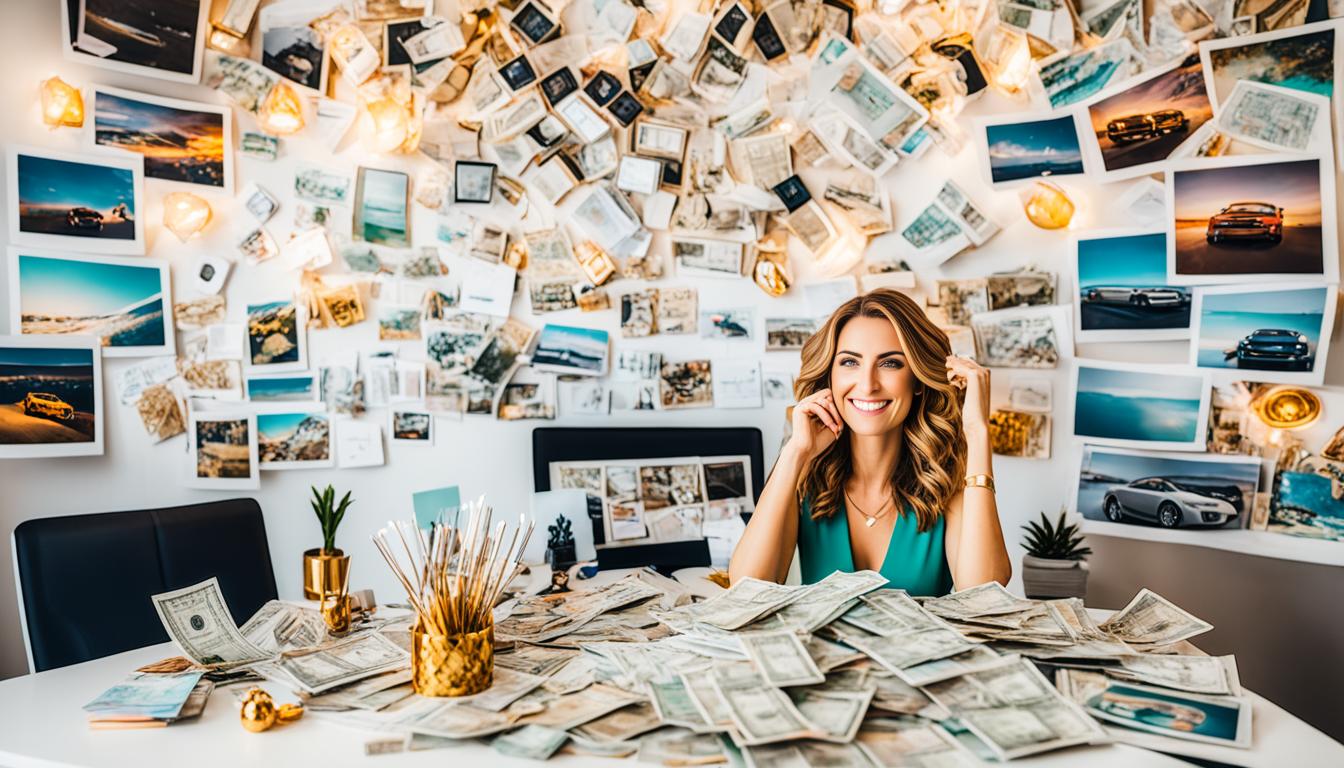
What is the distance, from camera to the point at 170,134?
2.86 metres

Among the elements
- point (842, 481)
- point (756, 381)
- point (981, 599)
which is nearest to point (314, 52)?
point (756, 381)

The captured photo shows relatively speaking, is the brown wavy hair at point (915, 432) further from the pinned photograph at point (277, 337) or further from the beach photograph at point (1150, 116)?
the pinned photograph at point (277, 337)

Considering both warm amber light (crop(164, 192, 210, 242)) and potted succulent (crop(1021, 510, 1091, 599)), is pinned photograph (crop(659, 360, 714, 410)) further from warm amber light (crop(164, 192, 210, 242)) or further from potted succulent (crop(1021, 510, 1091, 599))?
warm amber light (crop(164, 192, 210, 242))

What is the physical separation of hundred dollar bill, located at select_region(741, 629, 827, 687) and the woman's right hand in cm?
94

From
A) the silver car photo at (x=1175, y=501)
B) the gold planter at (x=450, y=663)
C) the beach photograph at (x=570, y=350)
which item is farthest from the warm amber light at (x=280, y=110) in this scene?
the silver car photo at (x=1175, y=501)

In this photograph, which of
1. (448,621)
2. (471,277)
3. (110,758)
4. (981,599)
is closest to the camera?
(110,758)

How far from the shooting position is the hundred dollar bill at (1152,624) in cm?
165

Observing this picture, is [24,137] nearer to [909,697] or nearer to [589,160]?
[589,160]

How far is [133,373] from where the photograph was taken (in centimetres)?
284

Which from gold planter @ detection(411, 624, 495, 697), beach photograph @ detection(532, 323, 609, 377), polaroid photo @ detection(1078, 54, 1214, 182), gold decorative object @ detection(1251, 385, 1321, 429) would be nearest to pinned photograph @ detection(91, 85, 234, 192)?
beach photograph @ detection(532, 323, 609, 377)

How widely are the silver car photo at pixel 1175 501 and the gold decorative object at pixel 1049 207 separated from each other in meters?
0.83

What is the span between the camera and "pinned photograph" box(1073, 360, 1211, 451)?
279cm

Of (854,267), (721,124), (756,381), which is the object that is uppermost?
(721,124)

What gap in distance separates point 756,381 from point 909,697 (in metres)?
1.97
